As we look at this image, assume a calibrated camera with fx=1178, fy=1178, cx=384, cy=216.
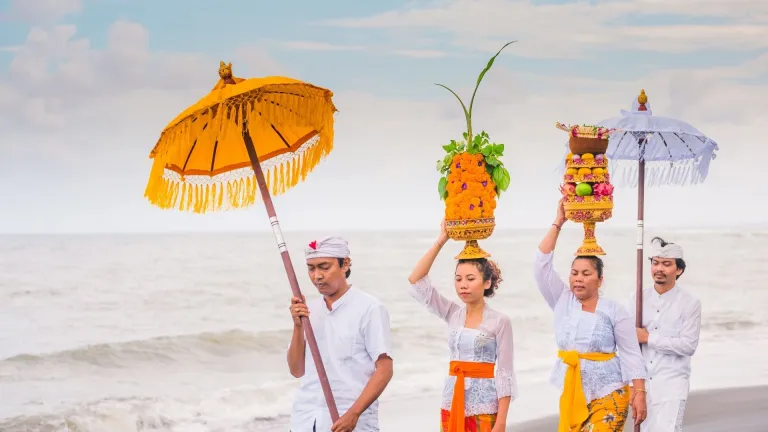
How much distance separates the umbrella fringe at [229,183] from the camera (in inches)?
225

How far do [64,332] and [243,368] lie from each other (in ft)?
16.3

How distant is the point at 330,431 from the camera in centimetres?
540

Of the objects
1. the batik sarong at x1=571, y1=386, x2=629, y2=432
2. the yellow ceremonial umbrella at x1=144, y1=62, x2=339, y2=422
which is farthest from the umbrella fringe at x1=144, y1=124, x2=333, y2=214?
the batik sarong at x1=571, y1=386, x2=629, y2=432

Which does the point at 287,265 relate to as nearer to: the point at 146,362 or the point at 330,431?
the point at 330,431

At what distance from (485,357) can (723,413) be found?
5.72 m

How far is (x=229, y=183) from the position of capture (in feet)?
Answer: 19.2

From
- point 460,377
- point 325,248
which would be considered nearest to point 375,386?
point 325,248

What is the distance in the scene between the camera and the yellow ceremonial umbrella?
210 inches

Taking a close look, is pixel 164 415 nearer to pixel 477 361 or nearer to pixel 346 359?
pixel 477 361

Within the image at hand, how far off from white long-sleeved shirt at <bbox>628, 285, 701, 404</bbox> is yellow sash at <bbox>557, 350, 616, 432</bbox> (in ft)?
3.14

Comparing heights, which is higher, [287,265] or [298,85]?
[298,85]

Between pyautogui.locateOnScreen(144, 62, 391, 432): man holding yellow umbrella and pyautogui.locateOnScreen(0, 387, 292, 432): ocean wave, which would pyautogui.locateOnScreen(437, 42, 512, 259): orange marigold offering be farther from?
pyautogui.locateOnScreen(0, 387, 292, 432): ocean wave

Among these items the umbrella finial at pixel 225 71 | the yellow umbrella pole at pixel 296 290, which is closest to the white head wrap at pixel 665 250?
the yellow umbrella pole at pixel 296 290

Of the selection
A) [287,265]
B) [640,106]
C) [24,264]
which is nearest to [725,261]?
[24,264]
